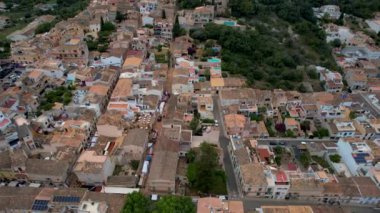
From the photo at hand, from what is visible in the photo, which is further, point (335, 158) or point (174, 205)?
point (335, 158)

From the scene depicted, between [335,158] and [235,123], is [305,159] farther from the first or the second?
[235,123]

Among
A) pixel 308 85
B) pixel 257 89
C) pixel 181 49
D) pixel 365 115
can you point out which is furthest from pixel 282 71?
pixel 181 49

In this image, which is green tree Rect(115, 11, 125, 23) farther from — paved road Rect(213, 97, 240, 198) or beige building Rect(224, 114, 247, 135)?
beige building Rect(224, 114, 247, 135)

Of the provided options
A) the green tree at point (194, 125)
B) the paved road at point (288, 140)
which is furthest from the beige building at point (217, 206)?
the paved road at point (288, 140)

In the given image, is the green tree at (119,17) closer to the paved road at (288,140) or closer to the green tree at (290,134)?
the paved road at (288,140)

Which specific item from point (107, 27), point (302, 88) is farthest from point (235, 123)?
point (107, 27)

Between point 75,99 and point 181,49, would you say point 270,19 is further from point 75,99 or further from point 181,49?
point 75,99
